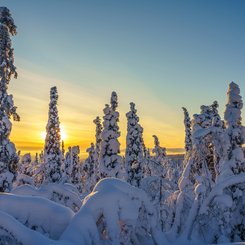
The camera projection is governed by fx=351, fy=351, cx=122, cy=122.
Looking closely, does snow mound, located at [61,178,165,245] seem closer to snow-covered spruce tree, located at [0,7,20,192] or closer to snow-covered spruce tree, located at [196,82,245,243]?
snow-covered spruce tree, located at [196,82,245,243]

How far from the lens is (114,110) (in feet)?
120

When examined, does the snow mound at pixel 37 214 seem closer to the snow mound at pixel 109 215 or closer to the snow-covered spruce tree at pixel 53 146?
the snow mound at pixel 109 215

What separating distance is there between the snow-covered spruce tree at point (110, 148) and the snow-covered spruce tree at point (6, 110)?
528 inches

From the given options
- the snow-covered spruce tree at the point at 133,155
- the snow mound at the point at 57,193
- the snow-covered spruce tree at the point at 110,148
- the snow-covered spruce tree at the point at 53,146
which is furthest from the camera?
the snow-covered spruce tree at the point at 53,146

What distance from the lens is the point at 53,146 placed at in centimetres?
4297

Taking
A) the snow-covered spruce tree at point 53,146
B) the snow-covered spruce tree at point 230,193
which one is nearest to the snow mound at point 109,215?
the snow-covered spruce tree at point 230,193

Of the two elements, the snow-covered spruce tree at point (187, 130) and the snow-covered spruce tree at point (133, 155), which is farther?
the snow-covered spruce tree at point (187, 130)

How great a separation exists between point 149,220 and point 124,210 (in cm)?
220

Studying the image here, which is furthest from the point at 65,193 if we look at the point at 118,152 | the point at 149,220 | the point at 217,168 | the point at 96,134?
the point at 96,134

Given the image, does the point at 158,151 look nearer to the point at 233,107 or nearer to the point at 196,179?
the point at 233,107

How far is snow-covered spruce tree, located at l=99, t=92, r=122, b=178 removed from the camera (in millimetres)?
35094

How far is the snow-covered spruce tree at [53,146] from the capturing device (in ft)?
137

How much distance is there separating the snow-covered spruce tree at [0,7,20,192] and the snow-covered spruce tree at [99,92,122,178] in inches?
528

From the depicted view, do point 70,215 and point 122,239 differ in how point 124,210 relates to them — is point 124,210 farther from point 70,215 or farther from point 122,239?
point 70,215
